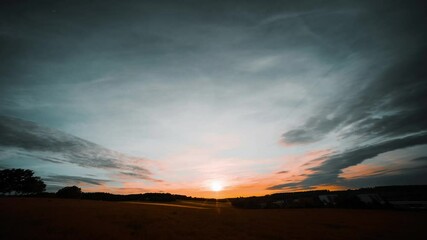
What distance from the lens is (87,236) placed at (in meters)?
18.3

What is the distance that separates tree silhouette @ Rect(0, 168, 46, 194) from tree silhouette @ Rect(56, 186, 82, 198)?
14528 mm

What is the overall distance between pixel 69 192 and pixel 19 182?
22.6m

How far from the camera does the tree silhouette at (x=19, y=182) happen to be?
86.1 meters

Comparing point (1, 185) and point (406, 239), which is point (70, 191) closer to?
point (1, 185)

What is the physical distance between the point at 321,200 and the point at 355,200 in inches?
541

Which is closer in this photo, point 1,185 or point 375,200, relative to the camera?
point 375,200

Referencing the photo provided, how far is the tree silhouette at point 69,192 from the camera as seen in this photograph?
283ft

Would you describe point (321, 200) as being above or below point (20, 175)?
below

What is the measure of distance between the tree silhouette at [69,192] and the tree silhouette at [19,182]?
572 inches

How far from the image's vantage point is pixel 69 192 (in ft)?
286

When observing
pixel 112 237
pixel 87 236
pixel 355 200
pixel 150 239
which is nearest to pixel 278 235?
pixel 150 239

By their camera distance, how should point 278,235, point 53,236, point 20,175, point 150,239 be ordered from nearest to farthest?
point 53,236 < point 150,239 < point 278,235 < point 20,175

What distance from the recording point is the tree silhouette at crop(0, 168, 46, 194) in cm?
8606

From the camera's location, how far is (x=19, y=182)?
293 feet
